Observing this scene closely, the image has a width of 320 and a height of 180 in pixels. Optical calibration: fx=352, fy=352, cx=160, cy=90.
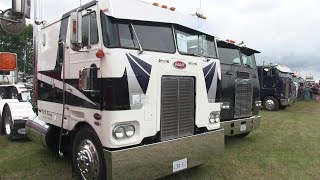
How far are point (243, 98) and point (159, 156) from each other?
4628 millimetres

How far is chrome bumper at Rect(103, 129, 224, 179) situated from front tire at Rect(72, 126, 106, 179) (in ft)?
0.76

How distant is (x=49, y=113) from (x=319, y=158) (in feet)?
18.6

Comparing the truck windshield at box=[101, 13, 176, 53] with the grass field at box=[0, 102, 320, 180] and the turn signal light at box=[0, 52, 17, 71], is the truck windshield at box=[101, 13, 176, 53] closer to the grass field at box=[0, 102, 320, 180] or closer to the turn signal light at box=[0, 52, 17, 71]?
the turn signal light at box=[0, 52, 17, 71]

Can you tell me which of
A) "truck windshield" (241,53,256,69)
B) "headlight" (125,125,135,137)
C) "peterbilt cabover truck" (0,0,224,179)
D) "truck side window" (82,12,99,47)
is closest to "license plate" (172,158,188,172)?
"peterbilt cabover truck" (0,0,224,179)

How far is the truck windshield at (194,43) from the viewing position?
5.53 m

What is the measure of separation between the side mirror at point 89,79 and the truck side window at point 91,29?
370 millimetres

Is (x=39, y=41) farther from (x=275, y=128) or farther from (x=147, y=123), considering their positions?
(x=275, y=128)

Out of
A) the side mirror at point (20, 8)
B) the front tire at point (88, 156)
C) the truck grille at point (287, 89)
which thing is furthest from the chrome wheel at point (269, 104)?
the side mirror at point (20, 8)

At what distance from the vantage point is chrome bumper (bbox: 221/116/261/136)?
8.21 metres

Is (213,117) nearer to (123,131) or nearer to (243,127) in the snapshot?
(123,131)

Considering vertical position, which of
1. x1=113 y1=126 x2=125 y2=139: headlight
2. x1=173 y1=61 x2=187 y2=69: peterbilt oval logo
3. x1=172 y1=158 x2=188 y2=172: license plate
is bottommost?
x1=172 y1=158 x2=188 y2=172: license plate

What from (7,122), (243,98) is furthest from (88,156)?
(7,122)

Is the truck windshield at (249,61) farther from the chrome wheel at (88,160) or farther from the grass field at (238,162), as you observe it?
the chrome wheel at (88,160)

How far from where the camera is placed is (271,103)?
19.7 meters
